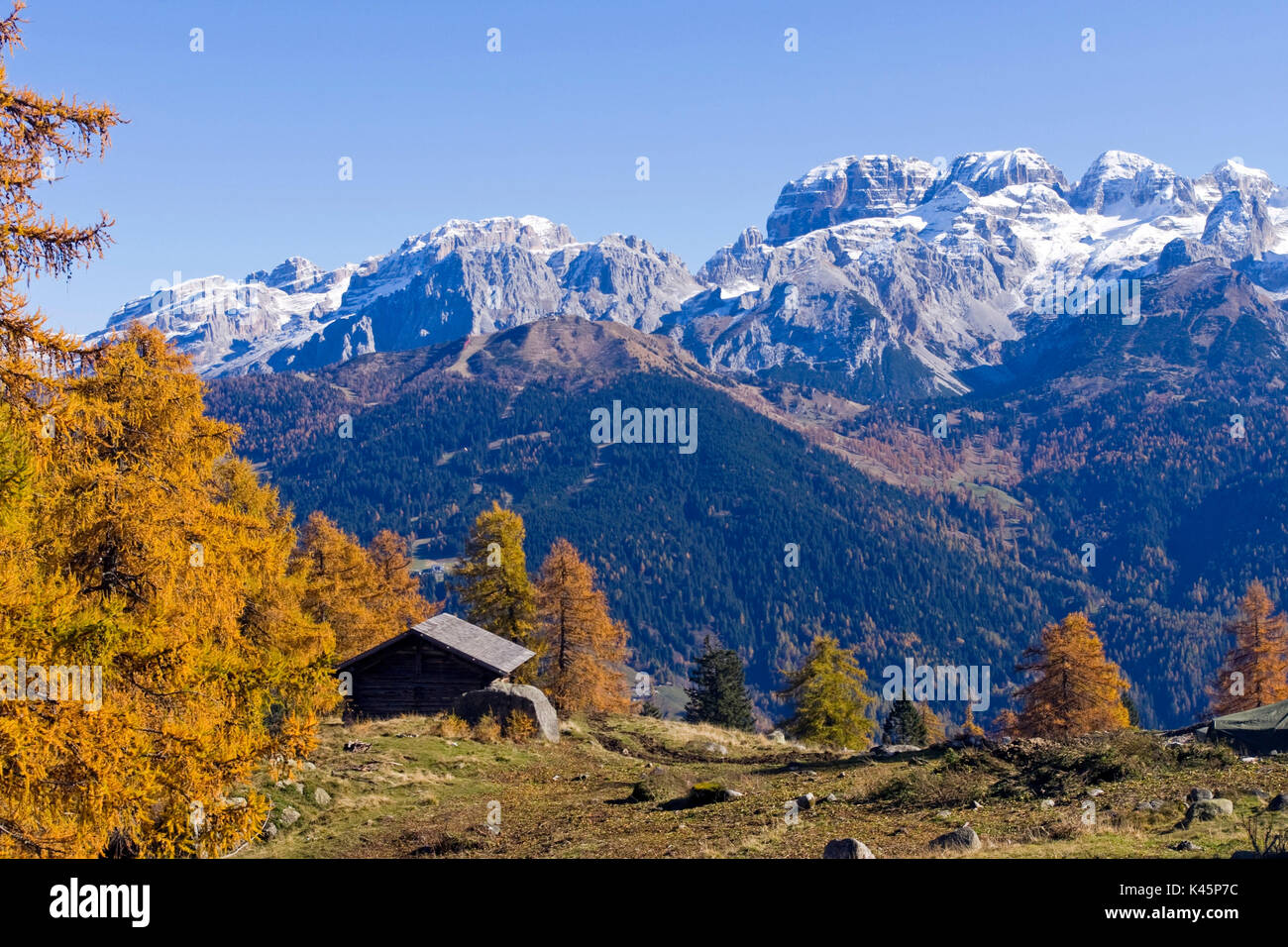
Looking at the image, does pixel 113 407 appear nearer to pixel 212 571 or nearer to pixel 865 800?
pixel 212 571

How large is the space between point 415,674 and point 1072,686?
34.6 metres

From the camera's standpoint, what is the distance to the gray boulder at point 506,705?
33.8 metres

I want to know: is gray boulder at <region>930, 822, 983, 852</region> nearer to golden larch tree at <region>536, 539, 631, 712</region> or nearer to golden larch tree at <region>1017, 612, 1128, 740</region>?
golden larch tree at <region>1017, 612, 1128, 740</region>

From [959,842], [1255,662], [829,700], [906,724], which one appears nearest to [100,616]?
[959,842]

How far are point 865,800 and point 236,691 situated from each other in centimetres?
1307

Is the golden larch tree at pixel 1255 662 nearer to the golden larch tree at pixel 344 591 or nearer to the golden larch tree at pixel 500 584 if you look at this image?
the golden larch tree at pixel 500 584

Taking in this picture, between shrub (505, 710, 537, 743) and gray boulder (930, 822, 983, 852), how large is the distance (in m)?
21.9

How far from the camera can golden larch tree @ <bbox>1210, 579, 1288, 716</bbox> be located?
5016 centimetres

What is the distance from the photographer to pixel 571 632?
50.0m

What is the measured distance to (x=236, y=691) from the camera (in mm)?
15398
